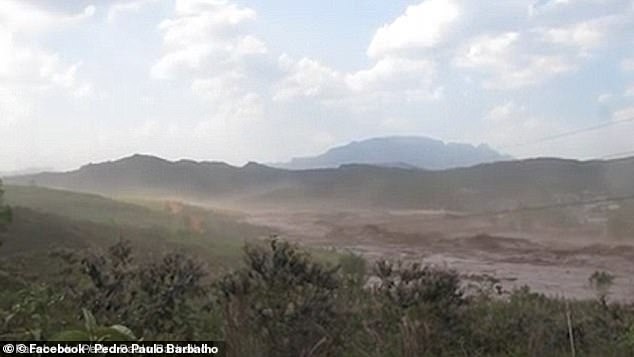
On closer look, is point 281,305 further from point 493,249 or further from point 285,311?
point 493,249

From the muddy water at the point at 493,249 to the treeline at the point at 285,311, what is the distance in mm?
13883

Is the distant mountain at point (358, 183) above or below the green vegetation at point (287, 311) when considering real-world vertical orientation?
above

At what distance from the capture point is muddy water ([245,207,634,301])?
27.1 meters

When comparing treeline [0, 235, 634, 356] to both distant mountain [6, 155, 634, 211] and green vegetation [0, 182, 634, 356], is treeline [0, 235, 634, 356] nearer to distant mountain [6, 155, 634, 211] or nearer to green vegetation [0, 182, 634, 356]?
green vegetation [0, 182, 634, 356]

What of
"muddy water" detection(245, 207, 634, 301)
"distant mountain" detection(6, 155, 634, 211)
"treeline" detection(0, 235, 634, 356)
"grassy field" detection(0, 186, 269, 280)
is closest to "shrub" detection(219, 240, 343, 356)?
"treeline" detection(0, 235, 634, 356)

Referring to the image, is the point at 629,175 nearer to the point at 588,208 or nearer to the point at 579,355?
the point at 588,208

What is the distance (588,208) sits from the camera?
53.5m

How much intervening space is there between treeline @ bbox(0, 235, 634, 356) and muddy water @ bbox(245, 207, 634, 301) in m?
13.9

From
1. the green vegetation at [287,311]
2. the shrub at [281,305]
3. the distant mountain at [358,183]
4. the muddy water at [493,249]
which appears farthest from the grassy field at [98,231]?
the distant mountain at [358,183]

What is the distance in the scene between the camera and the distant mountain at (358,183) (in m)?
69.5

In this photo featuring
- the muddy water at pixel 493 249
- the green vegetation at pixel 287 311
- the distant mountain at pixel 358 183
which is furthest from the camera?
the distant mountain at pixel 358 183

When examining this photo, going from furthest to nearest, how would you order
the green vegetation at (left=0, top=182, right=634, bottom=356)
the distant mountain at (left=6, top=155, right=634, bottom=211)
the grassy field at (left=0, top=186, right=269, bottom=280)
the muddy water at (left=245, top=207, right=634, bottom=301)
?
the distant mountain at (left=6, top=155, right=634, bottom=211) < the muddy water at (left=245, top=207, right=634, bottom=301) < the grassy field at (left=0, top=186, right=269, bottom=280) < the green vegetation at (left=0, top=182, right=634, bottom=356)

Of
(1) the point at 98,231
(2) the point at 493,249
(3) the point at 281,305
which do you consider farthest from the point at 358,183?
(3) the point at 281,305

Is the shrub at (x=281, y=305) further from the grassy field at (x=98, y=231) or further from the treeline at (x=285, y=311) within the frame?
the grassy field at (x=98, y=231)
